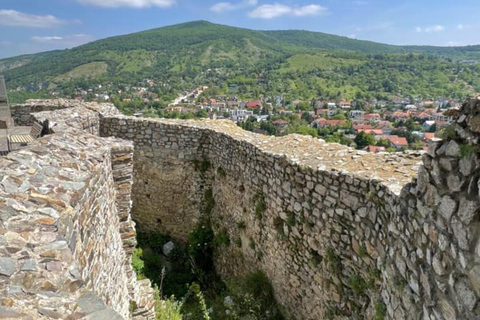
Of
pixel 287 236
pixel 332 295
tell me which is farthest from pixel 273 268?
pixel 332 295

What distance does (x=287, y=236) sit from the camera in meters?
6.87

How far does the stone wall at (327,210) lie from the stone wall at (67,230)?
8.34 ft

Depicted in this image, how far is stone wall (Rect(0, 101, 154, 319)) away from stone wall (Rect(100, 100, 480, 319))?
2541 millimetres

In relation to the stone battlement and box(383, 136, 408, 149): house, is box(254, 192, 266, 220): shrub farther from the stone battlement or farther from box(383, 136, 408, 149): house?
box(383, 136, 408, 149): house

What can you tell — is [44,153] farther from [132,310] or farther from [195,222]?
[195,222]

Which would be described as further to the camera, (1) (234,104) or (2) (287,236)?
(1) (234,104)

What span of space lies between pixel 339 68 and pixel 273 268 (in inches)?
6845

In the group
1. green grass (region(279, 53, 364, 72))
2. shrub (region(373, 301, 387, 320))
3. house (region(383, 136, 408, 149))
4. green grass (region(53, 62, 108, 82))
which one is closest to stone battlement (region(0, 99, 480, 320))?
shrub (region(373, 301, 387, 320))

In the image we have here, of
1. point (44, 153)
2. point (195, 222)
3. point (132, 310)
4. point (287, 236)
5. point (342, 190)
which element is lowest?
point (195, 222)

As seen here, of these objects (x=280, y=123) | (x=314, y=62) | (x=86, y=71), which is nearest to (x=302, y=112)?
(x=280, y=123)

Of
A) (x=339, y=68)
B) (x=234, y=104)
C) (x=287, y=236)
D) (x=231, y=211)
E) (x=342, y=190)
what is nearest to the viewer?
(x=342, y=190)

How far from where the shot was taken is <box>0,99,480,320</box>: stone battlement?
9.63ft

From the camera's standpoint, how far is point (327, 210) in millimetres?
5645

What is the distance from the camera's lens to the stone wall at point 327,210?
3.02 m
